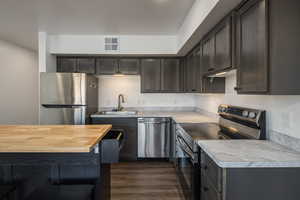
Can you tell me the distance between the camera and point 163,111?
4.36m

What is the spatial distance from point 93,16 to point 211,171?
258 centimetres

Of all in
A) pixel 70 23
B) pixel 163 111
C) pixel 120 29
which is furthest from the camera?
pixel 163 111

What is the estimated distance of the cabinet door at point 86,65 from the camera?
401 centimetres

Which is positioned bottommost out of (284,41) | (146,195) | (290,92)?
→ (146,195)

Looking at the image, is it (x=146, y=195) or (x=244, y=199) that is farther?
(x=146, y=195)

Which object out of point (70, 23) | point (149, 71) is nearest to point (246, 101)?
point (149, 71)

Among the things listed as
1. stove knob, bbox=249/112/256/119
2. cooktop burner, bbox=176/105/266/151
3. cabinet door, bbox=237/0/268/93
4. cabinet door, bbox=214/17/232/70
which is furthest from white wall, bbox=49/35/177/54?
stove knob, bbox=249/112/256/119

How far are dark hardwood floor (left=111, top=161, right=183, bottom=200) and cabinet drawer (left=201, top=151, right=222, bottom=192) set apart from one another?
1113 millimetres

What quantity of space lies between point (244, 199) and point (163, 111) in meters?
3.21

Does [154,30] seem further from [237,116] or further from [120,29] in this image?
[237,116]

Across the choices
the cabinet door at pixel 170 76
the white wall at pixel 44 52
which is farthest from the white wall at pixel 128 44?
the cabinet door at pixel 170 76

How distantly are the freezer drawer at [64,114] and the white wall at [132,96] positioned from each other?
1013mm

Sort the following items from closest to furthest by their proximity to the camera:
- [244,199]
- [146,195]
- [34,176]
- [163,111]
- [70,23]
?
1. [244,199]
2. [34,176]
3. [146,195]
4. [70,23]
5. [163,111]

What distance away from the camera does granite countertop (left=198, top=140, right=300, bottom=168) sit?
1.16 metres
